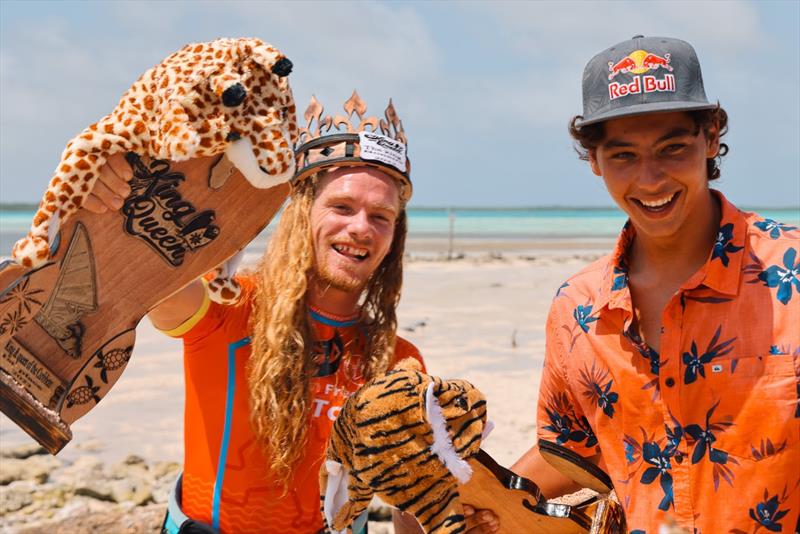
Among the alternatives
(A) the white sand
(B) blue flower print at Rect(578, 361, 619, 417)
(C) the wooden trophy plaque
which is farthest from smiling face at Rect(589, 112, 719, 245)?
(A) the white sand

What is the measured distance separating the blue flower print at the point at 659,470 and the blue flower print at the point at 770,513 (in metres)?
0.21

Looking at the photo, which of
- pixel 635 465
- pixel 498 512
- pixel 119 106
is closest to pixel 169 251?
pixel 119 106

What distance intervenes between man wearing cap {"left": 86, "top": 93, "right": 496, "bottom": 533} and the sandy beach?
10.0ft

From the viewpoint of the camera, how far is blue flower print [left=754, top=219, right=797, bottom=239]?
2180mm

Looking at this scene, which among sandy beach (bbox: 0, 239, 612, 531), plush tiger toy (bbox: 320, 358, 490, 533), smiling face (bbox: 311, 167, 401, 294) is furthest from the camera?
sandy beach (bbox: 0, 239, 612, 531)

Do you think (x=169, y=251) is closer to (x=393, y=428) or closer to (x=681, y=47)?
(x=393, y=428)

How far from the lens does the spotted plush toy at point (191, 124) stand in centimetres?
187

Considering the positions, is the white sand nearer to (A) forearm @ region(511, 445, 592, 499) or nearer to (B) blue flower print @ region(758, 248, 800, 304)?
(A) forearm @ region(511, 445, 592, 499)

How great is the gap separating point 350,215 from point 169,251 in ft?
2.25

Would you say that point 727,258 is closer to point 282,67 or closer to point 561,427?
point 561,427

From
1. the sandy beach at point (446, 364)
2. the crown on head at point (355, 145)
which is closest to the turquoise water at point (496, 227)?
the sandy beach at point (446, 364)

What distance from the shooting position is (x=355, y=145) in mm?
2773

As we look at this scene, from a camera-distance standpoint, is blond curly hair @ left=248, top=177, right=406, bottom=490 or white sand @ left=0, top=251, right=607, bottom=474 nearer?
blond curly hair @ left=248, top=177, right=406, bottom=490

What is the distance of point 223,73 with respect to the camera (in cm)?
194
